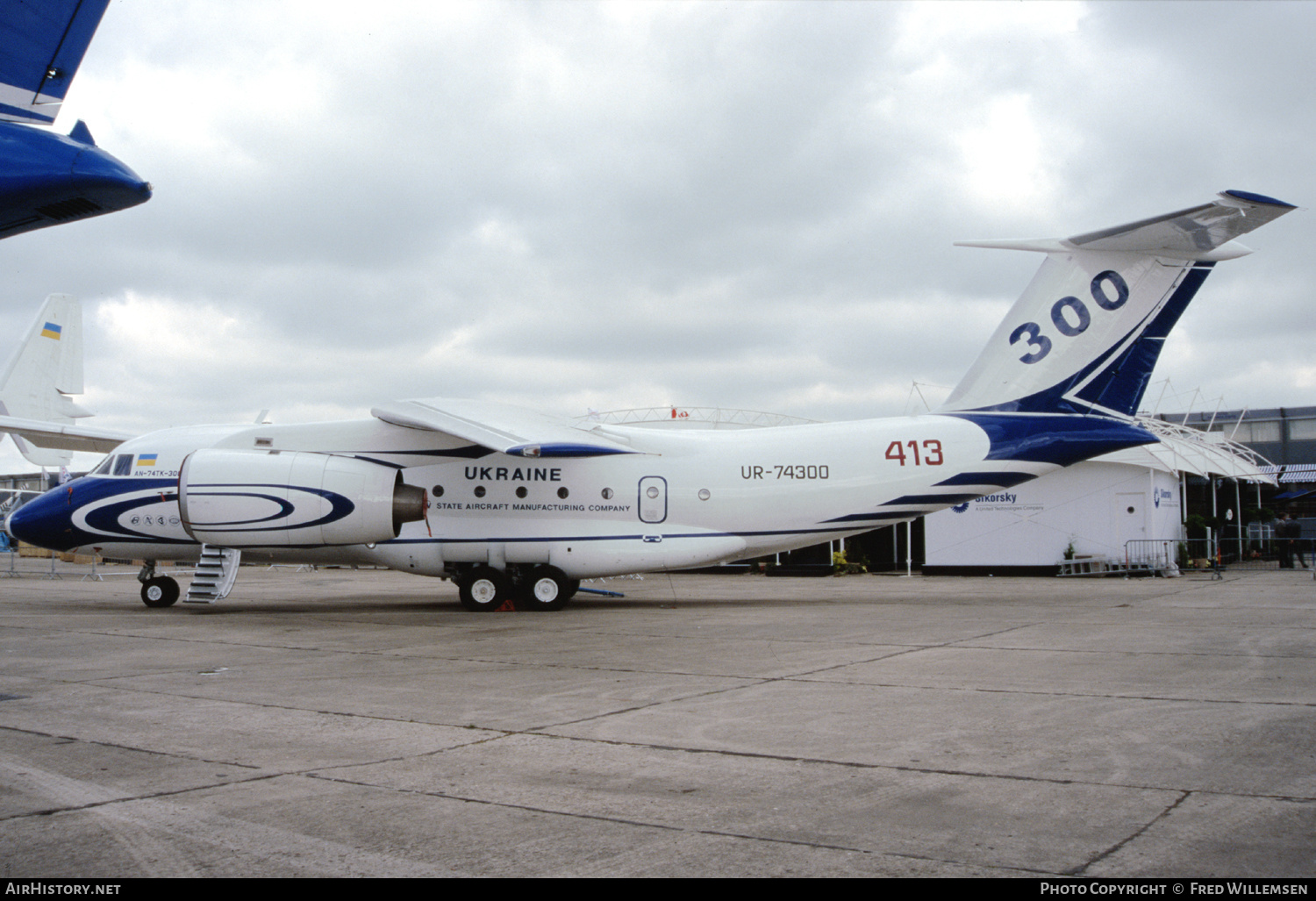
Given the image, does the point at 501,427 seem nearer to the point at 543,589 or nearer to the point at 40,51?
the point at 543,589

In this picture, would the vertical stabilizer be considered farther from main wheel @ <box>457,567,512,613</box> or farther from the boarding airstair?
main wheel @ <box>457,567,512,613</box>

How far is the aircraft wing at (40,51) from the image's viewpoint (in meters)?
4.28

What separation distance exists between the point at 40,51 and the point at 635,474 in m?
11.1

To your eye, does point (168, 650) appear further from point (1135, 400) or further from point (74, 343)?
point (74, 343)

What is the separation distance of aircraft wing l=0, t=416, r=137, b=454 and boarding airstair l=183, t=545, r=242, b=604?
6177 mm

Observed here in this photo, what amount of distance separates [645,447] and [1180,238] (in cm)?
850

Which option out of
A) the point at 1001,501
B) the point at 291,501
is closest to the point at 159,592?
the point at 291,501

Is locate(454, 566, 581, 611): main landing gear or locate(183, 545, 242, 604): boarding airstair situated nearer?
locate(183, 545, 242, 604): boarding airstair

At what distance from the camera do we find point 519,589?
15.0m

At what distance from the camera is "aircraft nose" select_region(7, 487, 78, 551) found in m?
15.1

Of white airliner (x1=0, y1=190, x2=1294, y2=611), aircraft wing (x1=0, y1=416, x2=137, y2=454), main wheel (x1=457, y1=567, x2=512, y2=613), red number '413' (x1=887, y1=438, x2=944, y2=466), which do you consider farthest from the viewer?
aircraft wing (x1=0, y1=416, x2=137, y2=454)

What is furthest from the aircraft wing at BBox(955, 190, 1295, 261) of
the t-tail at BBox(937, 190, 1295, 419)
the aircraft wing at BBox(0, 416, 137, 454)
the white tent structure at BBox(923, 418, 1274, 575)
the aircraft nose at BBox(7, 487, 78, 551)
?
the aircraft wing at BBox(0, 416, 137, 454)

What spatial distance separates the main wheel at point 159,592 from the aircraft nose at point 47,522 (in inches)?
54.4

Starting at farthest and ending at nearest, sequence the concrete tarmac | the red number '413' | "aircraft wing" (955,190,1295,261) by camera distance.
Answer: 1. the red number '413'
2. "aircraft wing" (955,190,1295,261)
3. the concrete tarmac
